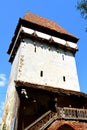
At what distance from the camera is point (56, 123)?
1482cm

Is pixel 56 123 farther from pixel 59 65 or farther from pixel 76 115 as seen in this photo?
pixel 59 65

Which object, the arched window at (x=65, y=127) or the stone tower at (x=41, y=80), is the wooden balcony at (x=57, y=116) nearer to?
the stone tower at (x=41, y=80)

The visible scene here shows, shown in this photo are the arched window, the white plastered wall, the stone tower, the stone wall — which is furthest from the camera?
the white plastered wall

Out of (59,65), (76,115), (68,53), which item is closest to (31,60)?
(59,65)

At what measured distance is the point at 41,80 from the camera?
2166cm

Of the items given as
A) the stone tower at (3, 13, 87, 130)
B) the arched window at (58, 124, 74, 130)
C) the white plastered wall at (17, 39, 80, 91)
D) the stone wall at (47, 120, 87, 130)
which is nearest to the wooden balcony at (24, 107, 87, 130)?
the stone tower at (3, 13, 87, 130)

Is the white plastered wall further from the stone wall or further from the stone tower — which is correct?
the stone wall

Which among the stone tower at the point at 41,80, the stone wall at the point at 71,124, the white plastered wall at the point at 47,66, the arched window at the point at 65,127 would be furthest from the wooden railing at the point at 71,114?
the white plastered wall at the point at 47,66

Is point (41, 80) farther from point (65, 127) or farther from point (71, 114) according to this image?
point (65, 127)

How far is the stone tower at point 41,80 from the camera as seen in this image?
15609mm

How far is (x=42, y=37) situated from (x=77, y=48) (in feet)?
16.0

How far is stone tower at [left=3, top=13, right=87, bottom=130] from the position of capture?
15609mm

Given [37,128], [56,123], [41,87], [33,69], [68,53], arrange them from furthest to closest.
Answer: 1. [68,53]
2. [33,69]
3. [41,87]
4. [56,123]
5. [37,128]

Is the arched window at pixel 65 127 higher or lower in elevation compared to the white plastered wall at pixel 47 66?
lower
